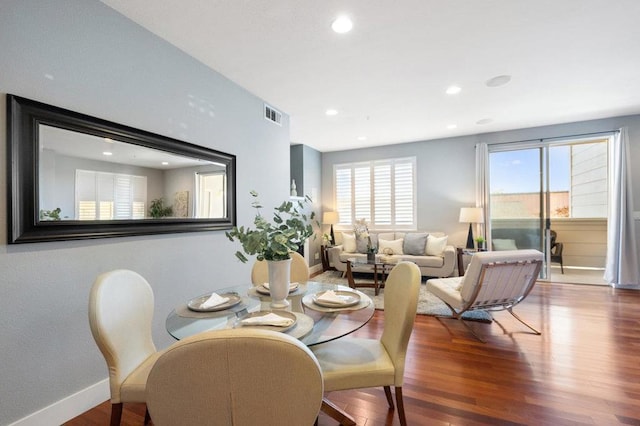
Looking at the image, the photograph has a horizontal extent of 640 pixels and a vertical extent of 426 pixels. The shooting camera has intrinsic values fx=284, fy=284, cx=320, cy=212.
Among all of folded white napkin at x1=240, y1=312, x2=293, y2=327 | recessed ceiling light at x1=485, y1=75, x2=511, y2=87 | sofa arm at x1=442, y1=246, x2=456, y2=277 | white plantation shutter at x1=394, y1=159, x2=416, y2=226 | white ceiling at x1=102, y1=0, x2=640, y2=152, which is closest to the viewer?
folded white napkin at x1=240, y1=312, x2=293, y2=327

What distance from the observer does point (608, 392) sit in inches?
75.9

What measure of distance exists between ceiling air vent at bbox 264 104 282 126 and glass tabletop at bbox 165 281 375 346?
2504 millimetres

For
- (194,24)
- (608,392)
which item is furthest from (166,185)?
(608,392)

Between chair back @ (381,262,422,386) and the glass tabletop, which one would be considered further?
chair back @ (381,262,422,386)

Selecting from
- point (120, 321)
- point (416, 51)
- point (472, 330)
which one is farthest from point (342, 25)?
point (472, 330)

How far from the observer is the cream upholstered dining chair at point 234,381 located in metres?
0.70

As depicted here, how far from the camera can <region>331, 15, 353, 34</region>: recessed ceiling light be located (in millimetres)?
2117

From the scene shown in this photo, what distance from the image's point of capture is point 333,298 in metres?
1.70

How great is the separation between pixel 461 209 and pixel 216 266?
4.30m

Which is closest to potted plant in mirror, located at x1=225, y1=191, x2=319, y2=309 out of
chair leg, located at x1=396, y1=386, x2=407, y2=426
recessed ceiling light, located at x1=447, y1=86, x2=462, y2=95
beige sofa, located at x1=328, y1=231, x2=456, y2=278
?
chair leg, located at x1=396, y1=386, x2=407, y2=426

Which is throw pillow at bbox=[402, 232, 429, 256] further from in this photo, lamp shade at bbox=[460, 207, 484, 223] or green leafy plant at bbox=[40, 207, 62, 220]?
green leafy plant at bbox=[40, 207, 62, 220]

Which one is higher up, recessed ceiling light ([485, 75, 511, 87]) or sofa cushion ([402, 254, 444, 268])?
recessed ceiling light ([485, 75, 511, 87])

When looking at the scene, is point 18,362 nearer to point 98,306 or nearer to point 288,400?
point 98,306

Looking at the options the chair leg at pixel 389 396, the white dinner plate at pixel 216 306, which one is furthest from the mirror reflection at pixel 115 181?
the chair leg at pixel 389 396
